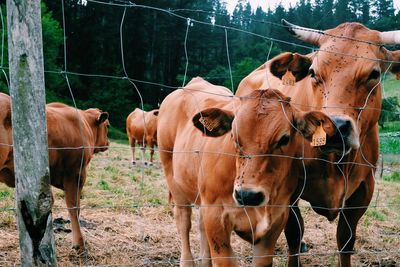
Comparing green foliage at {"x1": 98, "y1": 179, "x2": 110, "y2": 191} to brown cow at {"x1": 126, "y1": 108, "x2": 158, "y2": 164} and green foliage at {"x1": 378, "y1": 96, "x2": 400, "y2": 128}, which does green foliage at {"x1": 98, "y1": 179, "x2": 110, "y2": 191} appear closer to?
green foliage at {"x1": 378, "y1": 96, "x2": 400, "y2": 128}

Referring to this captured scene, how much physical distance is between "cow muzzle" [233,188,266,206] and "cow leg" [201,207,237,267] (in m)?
0.50

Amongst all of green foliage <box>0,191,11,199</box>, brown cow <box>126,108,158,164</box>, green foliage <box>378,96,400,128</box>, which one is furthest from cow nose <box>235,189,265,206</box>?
brown cow <box>126,108,158,164</box>

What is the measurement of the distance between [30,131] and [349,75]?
2.56 meters

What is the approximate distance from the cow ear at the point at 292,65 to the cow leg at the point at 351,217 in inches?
48.2

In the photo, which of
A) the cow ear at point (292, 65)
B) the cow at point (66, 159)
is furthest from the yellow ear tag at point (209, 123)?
the cow at point (66, 159)

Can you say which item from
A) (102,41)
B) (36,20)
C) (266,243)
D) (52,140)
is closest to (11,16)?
(36,20)

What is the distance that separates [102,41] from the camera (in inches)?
1663

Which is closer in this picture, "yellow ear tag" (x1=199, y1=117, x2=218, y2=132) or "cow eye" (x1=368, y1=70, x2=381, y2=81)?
"yellow ear tag" (x1=199, y1=117, x2=218, y2=132)

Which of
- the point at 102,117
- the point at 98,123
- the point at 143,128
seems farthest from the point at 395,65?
the point at 143,128

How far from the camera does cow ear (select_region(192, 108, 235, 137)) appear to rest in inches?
161

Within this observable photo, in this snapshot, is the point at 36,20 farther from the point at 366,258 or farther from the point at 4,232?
the point at 366,258

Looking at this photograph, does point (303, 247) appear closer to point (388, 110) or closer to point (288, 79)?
point (288, 79)

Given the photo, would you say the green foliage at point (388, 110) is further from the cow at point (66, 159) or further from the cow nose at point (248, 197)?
the cow at point (66, 159)

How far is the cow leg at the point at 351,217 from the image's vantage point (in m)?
5.26
